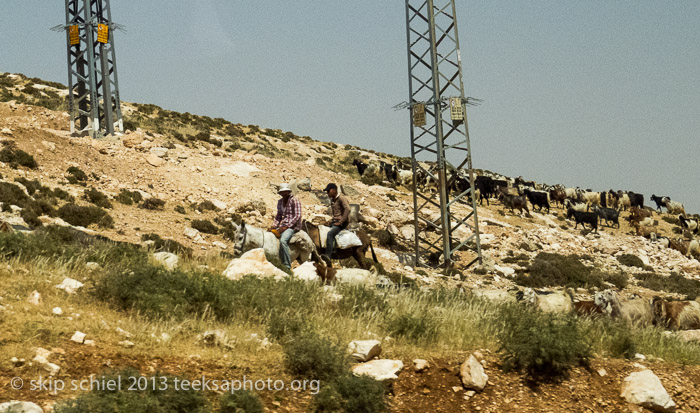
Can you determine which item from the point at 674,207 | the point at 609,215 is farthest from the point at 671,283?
the point at 674,207

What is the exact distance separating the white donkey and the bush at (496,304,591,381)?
455 centimetres

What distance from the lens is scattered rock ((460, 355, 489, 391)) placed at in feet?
19.7

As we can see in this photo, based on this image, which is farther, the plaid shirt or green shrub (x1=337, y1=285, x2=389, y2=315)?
the plaid shirt

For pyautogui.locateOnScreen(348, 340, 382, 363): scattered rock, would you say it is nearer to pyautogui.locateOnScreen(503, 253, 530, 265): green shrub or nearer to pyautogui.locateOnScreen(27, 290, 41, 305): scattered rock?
pyautogui.locateOnScreen(27, 290, 41, 305): scattered rock

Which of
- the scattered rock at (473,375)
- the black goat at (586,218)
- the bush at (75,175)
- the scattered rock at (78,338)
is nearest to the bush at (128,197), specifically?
the bush at (75,175)

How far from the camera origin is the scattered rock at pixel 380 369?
226 inches

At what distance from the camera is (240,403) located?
187 inches

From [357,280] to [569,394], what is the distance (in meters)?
4.20

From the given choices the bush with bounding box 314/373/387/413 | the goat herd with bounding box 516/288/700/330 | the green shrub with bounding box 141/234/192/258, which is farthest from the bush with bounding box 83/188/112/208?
the bush with bounding box 314/373/387/413

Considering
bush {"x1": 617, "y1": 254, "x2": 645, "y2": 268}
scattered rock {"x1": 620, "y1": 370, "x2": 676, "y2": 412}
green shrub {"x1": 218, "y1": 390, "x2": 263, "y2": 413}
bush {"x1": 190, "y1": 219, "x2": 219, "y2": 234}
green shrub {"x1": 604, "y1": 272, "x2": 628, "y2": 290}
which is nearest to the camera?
green shrub {"x1": 218, "y1": 390, "x2": 263, "y2": 413}

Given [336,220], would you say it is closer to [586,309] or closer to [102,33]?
[586,309]

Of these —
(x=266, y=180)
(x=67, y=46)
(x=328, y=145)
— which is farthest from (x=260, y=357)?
(x=328, y=145)

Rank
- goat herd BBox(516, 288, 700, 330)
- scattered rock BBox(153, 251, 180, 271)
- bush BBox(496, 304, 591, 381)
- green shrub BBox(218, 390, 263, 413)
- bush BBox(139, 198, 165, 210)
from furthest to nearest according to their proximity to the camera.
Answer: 1. bush BBox(139, 198, 165, 210)
2. goat herd BBox(516, 288, 700, 330)
3. scattered rock BBox(153, 251, 180, 271)
4. bush BBox(496, 304, 591, 381)
5. green shrub BBox(218, 390, 263, 413)

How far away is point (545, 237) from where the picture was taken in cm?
2630
